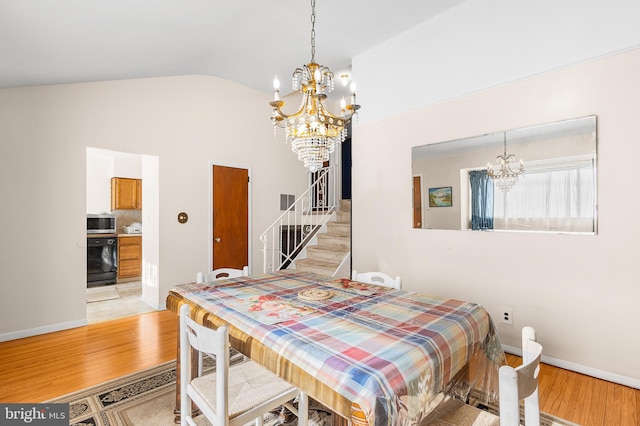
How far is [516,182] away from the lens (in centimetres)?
260

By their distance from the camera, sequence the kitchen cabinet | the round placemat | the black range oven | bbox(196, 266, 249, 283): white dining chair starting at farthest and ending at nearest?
the kitchen cabinet
the black range oven
bbox(196, 266, 249, 283): white dining chair
the round placemat

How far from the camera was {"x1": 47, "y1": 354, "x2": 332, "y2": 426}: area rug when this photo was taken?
1.89 m

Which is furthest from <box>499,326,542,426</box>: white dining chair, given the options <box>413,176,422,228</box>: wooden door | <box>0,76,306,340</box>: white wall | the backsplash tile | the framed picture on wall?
the backsplash tile

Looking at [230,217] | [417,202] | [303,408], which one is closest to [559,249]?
[417,202]

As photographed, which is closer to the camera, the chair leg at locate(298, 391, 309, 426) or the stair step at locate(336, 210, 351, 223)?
the chair leg at locate(298, 391, 309, 426)

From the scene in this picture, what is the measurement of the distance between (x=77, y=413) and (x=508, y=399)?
2.50 meters

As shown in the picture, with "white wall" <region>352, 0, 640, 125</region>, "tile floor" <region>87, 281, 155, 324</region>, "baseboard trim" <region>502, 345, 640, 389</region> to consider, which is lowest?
"tile floor" <region>87, 281, 155, 324</region>

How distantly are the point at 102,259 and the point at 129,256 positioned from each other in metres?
0.50

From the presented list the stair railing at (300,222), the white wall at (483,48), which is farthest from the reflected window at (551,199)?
the stair railing at (300,222)

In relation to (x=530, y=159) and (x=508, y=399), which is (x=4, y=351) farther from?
(x=530, y=159)

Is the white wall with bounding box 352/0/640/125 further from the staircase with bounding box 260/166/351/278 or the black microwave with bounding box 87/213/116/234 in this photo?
the black microwave with bounding box 87/213/116/234

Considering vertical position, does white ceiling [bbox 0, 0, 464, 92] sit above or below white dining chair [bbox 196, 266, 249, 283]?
above

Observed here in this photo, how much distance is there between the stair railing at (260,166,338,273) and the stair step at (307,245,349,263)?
0.33 meters

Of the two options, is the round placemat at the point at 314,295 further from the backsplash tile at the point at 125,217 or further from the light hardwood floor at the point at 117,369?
the backsplash tile at the point at 125,217
